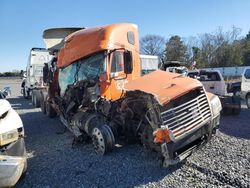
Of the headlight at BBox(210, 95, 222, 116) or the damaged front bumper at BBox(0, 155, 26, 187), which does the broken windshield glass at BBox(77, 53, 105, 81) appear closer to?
the headlight at BBox(210, 95, 222, 116)

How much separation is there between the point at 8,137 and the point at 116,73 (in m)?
3.30

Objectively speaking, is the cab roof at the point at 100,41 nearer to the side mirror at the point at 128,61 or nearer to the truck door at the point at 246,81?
the side mirror at the point at 128,61

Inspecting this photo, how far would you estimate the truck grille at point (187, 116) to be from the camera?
5328mm

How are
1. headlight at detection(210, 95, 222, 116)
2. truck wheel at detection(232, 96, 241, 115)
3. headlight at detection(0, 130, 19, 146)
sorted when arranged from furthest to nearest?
truck wheel at detection(232, 96, 241, 115) < headlight at detection(210, 95, 222, 116) < headlight at detection(0, 130, 19, 146)

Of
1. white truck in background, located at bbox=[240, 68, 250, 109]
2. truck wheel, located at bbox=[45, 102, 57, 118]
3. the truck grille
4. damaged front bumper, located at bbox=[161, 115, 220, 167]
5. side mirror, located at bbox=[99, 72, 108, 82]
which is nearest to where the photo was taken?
damaged front bumper, located at bbox=[161, 115, 220, 167]

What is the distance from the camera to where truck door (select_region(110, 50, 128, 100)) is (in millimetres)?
7371

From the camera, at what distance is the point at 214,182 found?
16.4 feet

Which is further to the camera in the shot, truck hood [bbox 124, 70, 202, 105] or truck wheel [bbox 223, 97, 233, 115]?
truck wheel [bbox 223, 97, 233, 115]

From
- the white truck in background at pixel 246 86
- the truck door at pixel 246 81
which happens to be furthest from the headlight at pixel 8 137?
the truck door at pixel 246 81

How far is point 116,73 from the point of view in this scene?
7465 mm

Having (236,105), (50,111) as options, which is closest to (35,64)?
(50,111)

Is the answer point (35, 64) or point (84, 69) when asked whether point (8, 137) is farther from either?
point (35, 64)

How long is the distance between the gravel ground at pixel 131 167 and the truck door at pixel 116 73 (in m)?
1.30

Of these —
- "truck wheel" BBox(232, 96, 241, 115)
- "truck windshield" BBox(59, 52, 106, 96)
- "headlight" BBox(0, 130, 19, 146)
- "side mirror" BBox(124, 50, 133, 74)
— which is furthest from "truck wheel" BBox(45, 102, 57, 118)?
"headlight" BBox(0, 130, 19, 146)
